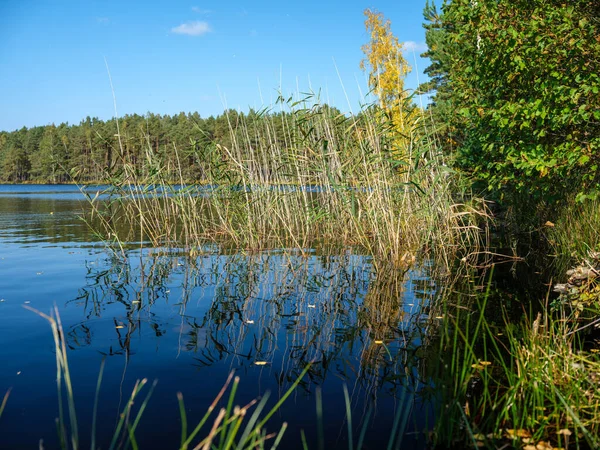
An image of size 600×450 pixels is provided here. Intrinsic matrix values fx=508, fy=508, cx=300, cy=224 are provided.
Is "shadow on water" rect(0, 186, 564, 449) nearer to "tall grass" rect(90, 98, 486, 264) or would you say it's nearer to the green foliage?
"tall grass" rect(90, 98, 486, 264)

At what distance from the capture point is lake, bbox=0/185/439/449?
2645 millimetres

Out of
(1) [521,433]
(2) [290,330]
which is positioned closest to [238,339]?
(2) [290,330]

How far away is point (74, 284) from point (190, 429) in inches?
160

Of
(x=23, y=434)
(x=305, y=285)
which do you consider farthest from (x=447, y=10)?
(x=23, y=434)

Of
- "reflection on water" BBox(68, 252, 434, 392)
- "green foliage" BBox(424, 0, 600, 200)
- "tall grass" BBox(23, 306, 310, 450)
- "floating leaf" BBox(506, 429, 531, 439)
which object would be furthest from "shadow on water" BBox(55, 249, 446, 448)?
"green foliage" BBox(424, 0, 600, 200)

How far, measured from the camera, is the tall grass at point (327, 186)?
6.69 metres

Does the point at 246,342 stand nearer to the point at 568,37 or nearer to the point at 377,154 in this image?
the point at 377,154

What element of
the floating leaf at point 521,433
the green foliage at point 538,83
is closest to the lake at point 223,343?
the floating leaf at point 521,433

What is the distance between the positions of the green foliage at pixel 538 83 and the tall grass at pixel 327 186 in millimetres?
904

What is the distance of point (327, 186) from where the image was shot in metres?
7.67

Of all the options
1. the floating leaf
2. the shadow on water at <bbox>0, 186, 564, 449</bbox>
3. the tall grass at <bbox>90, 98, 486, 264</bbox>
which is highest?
the tall grass at <bbox>90, 98, 486, 264</bbox>

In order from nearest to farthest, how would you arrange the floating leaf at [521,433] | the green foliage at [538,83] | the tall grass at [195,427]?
the tall grass at [195,427]
the floating leaf at [521,433]
the green foliage at [538,83]

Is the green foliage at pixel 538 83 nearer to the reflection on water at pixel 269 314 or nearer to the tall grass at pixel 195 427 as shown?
the reflection on water at pixel 269 314

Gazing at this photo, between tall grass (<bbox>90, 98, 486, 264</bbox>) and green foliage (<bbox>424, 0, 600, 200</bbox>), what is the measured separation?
0.90 meters
